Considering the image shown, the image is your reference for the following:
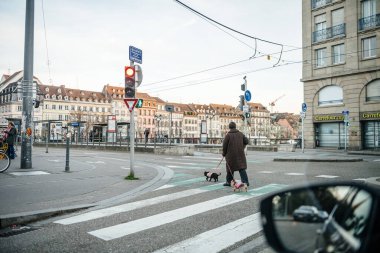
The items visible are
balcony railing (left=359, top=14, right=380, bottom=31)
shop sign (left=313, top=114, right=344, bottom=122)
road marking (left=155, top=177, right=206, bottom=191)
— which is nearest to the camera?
road marking (left=155, top=177, right=206, bottom=191)

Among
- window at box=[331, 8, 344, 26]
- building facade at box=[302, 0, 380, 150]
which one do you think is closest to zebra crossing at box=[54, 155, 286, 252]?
building facade at box=[302, 0, 380, 150]

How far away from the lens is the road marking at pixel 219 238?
157 inches

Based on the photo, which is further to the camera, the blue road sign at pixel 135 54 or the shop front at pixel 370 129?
the shop front at pixel 370 129

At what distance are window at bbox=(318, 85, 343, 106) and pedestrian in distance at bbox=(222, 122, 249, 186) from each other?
1002 inches

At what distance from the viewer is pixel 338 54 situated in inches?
1222

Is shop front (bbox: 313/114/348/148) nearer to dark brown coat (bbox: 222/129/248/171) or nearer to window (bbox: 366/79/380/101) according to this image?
window (bbox: 366/79/380/101)

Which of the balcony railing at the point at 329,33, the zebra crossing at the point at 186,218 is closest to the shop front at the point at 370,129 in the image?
the balcony railing at the point at 329,33

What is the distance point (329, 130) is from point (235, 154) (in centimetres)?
2619

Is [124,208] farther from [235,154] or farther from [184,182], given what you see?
[184,182]

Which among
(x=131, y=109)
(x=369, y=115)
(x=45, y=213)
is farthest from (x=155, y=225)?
(x=369, y=115)

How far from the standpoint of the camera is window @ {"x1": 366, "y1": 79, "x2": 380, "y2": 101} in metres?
28.2

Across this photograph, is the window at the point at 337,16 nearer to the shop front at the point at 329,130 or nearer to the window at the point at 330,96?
the window at the point at 330,96

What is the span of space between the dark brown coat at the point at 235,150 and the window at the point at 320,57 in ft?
88.5

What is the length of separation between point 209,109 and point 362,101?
11495cm
